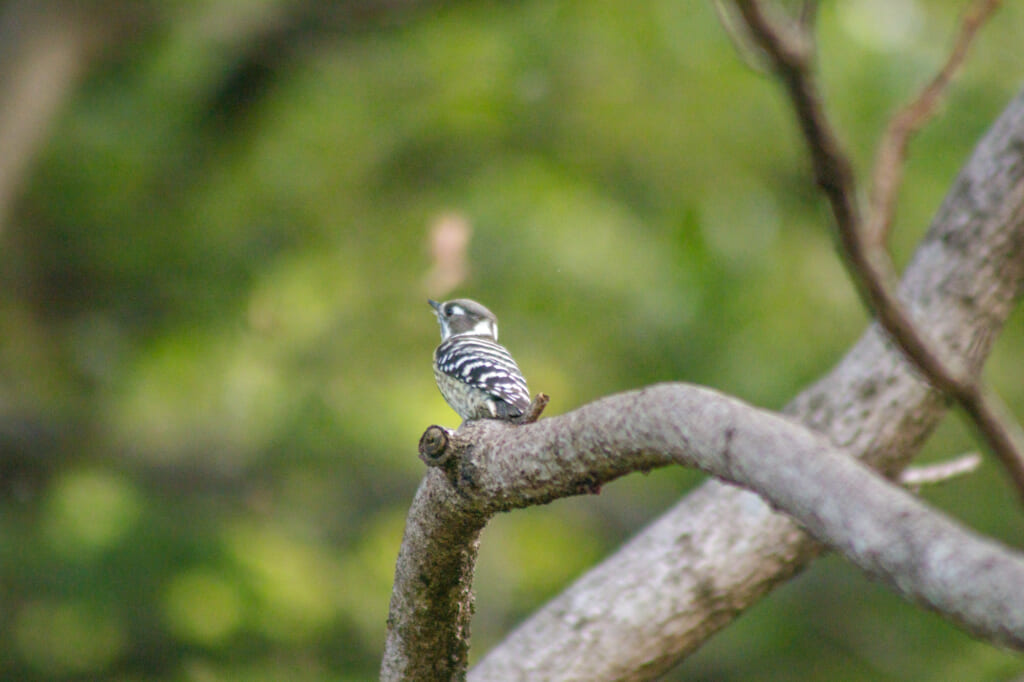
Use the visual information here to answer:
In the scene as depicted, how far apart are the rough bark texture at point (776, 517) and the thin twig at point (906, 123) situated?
1824 millimetres

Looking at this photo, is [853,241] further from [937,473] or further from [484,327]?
[484,327]

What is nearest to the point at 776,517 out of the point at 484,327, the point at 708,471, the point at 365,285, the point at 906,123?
the point at 484,327

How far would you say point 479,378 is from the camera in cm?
364

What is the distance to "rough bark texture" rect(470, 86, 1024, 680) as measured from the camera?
3.61 metres

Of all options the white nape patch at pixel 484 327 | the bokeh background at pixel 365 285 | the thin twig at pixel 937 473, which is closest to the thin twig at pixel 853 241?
the thin twig at pixel 937 473

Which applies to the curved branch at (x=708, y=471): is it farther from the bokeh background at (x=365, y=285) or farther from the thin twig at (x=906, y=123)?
the bokeh background at (x=365, y=285)

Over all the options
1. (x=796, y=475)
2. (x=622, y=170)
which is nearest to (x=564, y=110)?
(x=622, y=170)

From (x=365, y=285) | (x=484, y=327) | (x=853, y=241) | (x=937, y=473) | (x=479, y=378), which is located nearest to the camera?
(x=853, y=241)

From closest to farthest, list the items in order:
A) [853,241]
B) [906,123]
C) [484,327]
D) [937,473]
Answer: [853,241] < [906,123] < [937,473] < [484,327]

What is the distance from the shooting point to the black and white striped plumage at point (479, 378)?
3449mm

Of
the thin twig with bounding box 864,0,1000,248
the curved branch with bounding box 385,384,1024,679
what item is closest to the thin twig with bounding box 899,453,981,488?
the curved branch with bounding box 385,384,1024,679

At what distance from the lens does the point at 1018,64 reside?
745cm

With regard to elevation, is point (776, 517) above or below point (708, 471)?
above

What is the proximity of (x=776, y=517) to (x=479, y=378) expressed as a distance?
1130 mm
